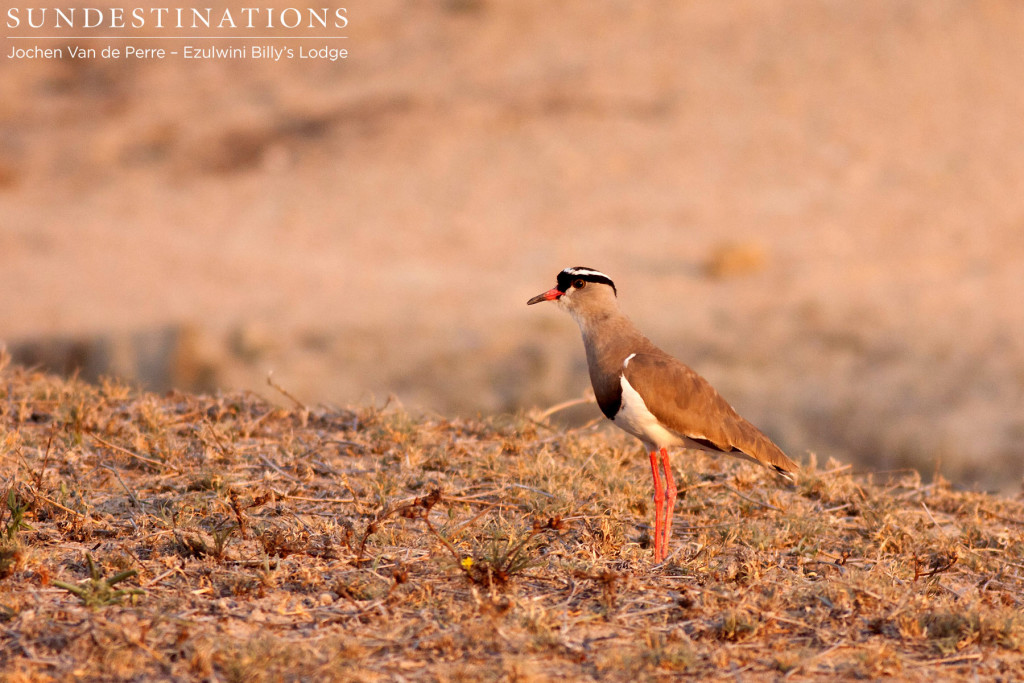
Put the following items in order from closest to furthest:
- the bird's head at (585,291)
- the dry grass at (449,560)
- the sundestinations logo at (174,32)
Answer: the dry grass at (449,560)
the bird's head at (585,291)
the sundestinations logo at (174,32)

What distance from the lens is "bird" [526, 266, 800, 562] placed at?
4801 mm

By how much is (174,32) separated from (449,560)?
98.4 ft

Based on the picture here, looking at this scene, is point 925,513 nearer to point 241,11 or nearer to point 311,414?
point 311,414

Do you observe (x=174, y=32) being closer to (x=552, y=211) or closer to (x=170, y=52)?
(x=170, y=52)

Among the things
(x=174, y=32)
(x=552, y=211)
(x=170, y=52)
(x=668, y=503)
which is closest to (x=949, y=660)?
(x=668, y=503)

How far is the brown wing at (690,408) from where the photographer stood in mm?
4828

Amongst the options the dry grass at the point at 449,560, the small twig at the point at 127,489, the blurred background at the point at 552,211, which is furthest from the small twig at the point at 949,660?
the blurred background at the point at 552,211

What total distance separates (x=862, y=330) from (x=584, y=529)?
12.0 metres

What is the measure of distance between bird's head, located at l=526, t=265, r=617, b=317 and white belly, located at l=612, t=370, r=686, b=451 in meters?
0.56

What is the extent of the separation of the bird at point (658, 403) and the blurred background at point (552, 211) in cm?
737

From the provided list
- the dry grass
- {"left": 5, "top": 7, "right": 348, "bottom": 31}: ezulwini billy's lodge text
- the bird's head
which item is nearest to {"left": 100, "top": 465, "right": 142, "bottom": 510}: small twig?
the dry grass

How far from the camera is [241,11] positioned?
99.7 ft

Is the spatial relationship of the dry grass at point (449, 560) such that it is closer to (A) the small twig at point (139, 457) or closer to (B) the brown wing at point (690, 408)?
(A) the small twig at point (139, 457)

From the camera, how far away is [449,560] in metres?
4.43
